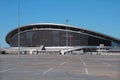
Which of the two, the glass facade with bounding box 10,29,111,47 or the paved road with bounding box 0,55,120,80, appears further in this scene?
the glass facade with bounding box 10,29,111,47

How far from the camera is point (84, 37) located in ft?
529

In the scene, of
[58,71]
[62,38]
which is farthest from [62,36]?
[58,71]

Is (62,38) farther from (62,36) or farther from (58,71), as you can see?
(58,71)

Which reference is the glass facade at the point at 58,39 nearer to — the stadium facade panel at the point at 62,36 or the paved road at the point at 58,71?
the stadium facade panel at the point at 62,36

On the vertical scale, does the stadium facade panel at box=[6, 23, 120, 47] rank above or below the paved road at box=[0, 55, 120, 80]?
above

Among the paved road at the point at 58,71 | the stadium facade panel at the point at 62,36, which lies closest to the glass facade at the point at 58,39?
the stadium facade panel at the point at 62,36

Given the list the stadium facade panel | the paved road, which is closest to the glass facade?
the stadium facade panel

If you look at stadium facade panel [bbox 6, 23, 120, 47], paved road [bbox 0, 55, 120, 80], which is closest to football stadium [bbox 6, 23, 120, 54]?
stadium facade panel [bbox 6, 23, 120, 47]

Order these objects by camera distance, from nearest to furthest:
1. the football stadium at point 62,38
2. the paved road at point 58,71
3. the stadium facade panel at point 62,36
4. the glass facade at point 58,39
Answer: the paved road at point 58,71
the football stadium at point 62,38
the glass facade at point 58,39
the stadium facade panel at point 62,36

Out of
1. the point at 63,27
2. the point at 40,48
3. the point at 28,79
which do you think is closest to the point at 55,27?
the point at 63,27

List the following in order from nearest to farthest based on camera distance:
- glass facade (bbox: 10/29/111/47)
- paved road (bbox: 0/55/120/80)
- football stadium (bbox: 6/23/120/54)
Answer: paved road (bbox: 0/55/120/80)
football stadium (bbox: 6/23/120/54)
glass facade (bbox: 10/29/111/47)

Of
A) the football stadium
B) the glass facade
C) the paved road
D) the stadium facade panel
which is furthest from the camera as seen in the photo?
the stadium facade panel

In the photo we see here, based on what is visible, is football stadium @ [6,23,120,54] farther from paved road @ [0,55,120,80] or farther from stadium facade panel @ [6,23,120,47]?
paved road @ [0,55,120,80]

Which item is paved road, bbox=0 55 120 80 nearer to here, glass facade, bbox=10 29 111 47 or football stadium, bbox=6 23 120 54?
football stadium, bbox=6 23 120 54
